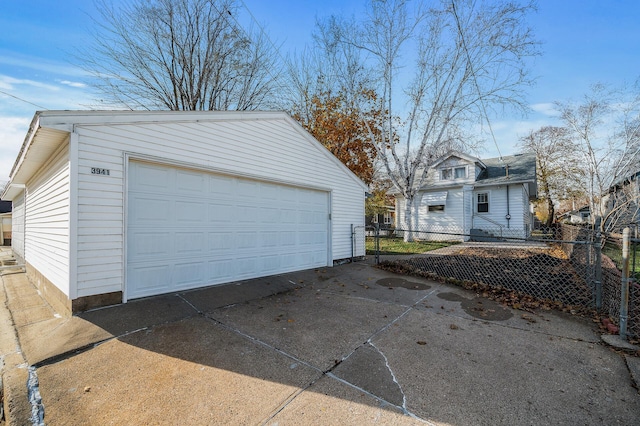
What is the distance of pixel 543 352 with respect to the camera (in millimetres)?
3031

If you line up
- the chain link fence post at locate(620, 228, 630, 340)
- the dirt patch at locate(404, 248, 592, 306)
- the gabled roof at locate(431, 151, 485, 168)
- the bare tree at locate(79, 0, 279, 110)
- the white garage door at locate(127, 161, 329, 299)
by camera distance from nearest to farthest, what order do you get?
the chain link fence post at locate(620, 228, 630, 340)
the white garage door at locate(127, 161, 329, 299)
the dirt patch at locate(404, 248, 592, 306)
the bare tree at locate(79, 0, 279, 110)
the gabled roof at locate(431, 151, 485, 168)

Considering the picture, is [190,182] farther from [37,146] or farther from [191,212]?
[37,146]

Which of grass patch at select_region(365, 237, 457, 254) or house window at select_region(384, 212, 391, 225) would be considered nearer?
grass patch at select_region(365, 237, 457, 254)

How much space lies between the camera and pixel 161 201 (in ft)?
15.2

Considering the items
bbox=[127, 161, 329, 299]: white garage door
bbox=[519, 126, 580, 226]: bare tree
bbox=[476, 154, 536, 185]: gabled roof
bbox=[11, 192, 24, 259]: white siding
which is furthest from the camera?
bbox=[519, 126, 580, 226]: bare tree

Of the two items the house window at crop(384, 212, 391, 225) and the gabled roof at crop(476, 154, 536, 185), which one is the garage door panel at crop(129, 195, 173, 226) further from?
the house window at crop(384, 212, 391, 225)

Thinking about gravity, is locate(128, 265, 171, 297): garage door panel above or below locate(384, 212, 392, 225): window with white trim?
below

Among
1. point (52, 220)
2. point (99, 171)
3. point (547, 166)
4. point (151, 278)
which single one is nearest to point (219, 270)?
point (151, 278)

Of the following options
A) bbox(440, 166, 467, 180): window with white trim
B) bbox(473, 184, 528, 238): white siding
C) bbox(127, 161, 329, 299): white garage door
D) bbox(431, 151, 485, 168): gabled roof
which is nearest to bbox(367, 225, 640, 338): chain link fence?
bbox(127, 161, 329, 299): white garage door

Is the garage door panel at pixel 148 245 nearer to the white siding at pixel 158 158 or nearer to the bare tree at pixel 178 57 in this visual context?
the white siding at pixel 158 158

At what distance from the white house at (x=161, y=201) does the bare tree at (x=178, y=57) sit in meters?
6.87

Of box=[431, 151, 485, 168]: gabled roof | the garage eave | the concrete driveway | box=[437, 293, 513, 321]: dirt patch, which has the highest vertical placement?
box=[431, 151, 485, 168]: gabled roof

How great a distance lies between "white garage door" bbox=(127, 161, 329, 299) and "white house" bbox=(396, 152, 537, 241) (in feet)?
36.1

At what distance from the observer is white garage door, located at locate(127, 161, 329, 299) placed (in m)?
4.43
